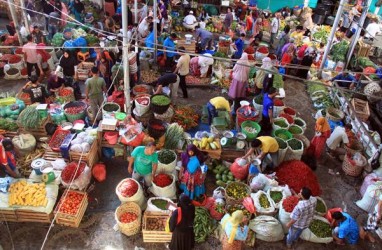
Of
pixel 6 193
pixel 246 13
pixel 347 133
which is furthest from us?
pixel 246 13

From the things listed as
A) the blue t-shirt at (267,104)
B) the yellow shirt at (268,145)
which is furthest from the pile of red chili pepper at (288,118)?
the yellow shirt at (268,145)

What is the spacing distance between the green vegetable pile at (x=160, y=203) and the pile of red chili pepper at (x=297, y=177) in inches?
97.9

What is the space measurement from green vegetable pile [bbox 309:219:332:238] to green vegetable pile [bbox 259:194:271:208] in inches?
33.8

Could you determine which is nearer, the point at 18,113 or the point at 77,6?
the point at 18,113

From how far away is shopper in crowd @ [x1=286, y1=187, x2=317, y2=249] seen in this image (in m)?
5.33

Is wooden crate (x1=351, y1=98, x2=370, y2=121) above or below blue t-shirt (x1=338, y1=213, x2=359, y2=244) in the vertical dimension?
above

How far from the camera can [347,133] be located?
334 inches

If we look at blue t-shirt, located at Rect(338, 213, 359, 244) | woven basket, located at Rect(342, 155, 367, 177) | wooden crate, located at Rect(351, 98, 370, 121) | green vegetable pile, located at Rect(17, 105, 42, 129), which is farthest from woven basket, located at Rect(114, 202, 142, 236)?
wooden crate, located at Rect(351, 98, 370, 121)

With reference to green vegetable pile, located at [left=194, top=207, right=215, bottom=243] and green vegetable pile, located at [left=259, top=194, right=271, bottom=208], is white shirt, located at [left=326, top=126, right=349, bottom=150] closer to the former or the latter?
green vegetable pile, located at [left=259, top=194, right=271, bottom=208]

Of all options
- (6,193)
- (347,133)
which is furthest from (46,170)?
(347,133)

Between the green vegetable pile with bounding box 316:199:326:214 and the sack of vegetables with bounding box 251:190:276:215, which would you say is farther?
the green vegetable pile with bounding box 316:199:326:214

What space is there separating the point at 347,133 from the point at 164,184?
5.00 meters

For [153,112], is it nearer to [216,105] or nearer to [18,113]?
[216,105]

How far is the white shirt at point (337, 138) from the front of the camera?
796 cm
